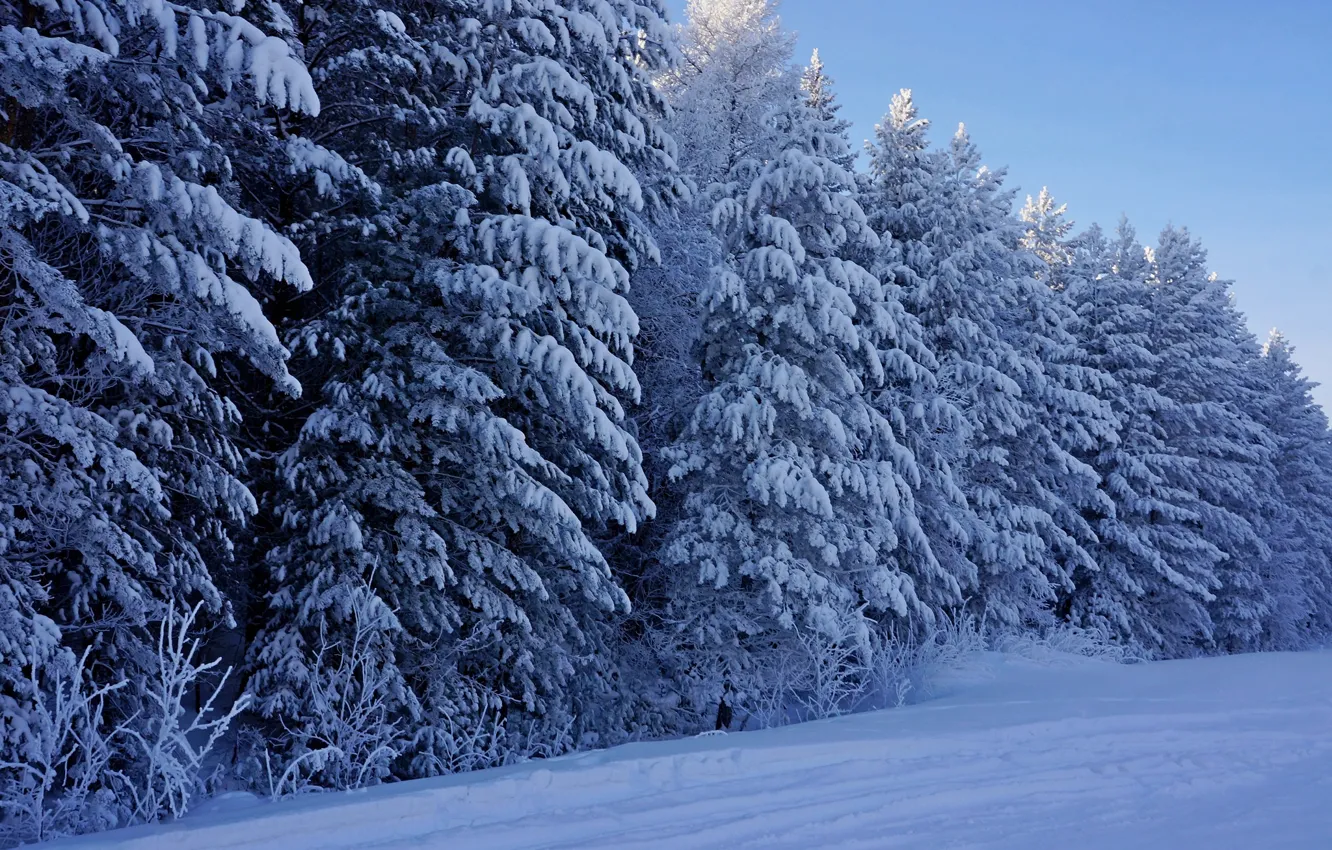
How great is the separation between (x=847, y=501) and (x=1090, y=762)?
689 cm

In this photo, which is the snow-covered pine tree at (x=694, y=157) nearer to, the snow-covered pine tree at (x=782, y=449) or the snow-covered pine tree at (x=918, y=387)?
the snow-covered pine tree at (x=782, y=449)

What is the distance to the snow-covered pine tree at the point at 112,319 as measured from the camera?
5527 millimetres

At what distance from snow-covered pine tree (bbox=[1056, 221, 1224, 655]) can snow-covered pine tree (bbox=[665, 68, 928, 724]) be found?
10.6m

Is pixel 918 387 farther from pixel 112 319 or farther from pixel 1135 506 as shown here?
pixel 112 319

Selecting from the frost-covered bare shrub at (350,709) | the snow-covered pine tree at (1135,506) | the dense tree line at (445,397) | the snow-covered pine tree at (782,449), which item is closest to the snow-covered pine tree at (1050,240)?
the snow-covered pine tree at (1135,506)

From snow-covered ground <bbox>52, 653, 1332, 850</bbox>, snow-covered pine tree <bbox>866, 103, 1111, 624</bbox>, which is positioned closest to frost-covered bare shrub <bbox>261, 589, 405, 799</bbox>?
snow-covered ground <bbox>52, 653, 1332, 850</bbox>

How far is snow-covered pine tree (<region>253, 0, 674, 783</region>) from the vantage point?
805cm

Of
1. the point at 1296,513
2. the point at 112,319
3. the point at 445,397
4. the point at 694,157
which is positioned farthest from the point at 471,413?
the point at 1296,513

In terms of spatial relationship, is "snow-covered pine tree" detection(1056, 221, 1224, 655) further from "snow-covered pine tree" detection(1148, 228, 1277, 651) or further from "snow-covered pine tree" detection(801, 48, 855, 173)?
"snow-covered pine tree" detection(801, 48, 855, 173)

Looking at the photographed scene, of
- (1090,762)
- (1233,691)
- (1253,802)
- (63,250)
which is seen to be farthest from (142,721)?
(1233,691)

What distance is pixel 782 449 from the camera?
466 inches

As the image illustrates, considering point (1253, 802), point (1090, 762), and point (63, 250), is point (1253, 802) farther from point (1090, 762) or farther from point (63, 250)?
point (63, 250)

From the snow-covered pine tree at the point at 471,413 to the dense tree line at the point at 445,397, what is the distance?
0.05 metres

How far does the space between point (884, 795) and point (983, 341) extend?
13725 mm
